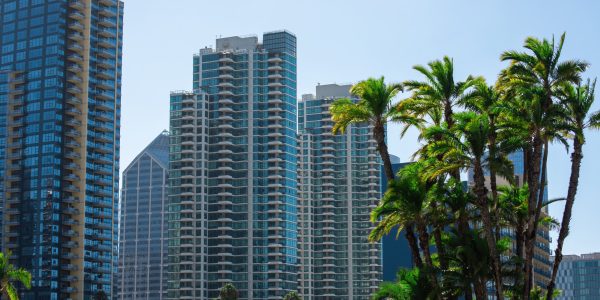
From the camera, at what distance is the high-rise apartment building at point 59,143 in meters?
166

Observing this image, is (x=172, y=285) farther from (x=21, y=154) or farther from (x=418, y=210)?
(x=418, y=210)

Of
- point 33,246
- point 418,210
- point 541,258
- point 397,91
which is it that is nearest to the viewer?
point 418,210

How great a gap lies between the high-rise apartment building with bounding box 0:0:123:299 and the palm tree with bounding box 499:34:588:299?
12545cm

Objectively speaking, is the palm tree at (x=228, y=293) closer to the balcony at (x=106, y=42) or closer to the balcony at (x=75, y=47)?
the balcony at (x=75, y=47)

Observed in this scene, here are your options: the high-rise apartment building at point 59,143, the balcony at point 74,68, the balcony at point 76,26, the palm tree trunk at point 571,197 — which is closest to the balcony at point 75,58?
the high-rise apartment building at point 59,143

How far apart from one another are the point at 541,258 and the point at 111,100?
281 ft

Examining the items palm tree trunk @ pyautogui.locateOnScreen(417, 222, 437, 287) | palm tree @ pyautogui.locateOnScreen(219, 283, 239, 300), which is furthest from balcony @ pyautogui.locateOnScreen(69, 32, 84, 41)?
palm tree trunk @ pyautogui.locateOnScreen(417, 222, 437, 287)

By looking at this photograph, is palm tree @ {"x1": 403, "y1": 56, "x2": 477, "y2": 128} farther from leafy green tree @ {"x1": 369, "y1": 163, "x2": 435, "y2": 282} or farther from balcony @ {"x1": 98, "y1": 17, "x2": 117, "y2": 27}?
balcony @ {"x1": 98, "y1": 17, "x2": 117, "y2": 27}

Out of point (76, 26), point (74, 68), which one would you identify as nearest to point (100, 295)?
point (74, 68)

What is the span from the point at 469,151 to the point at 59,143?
133m

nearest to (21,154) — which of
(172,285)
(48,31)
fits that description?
(48,31)

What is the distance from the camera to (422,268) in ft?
165

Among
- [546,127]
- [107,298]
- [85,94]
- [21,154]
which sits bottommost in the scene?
[107,298]

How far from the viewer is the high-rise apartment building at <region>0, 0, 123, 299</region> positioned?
16550 cm
